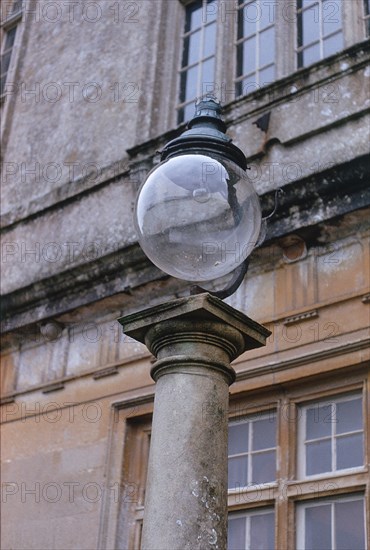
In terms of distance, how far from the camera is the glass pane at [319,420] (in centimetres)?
555

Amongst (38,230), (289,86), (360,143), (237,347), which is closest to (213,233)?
(237,347)

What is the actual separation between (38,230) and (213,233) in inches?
196

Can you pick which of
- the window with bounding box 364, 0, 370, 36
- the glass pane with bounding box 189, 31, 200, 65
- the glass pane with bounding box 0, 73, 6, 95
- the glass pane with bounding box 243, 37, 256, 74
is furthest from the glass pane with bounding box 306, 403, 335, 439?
the glass pane with bounding box 0, 73, 6, 95

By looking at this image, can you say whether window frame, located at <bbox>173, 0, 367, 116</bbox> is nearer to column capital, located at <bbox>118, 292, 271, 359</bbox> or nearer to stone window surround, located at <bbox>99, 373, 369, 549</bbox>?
stone window surround, located at <bbox>99, 373, 369, 549</bbox>

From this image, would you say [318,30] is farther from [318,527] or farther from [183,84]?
[318,527]

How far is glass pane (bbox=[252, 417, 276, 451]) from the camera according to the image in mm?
5793

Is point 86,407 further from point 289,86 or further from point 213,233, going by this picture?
point 213,233

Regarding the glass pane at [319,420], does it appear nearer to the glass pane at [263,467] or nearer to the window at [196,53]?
the glass pane at [263,467]

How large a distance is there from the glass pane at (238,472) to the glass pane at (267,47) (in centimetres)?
354

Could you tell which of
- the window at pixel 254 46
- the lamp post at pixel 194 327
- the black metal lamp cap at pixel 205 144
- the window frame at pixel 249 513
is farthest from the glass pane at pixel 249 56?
the lamp post at pixel 194 327

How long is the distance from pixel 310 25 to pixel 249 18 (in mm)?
818

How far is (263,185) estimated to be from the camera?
6418mm

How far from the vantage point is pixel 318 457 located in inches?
218

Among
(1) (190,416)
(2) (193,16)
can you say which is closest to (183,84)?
(2) (193,16)
